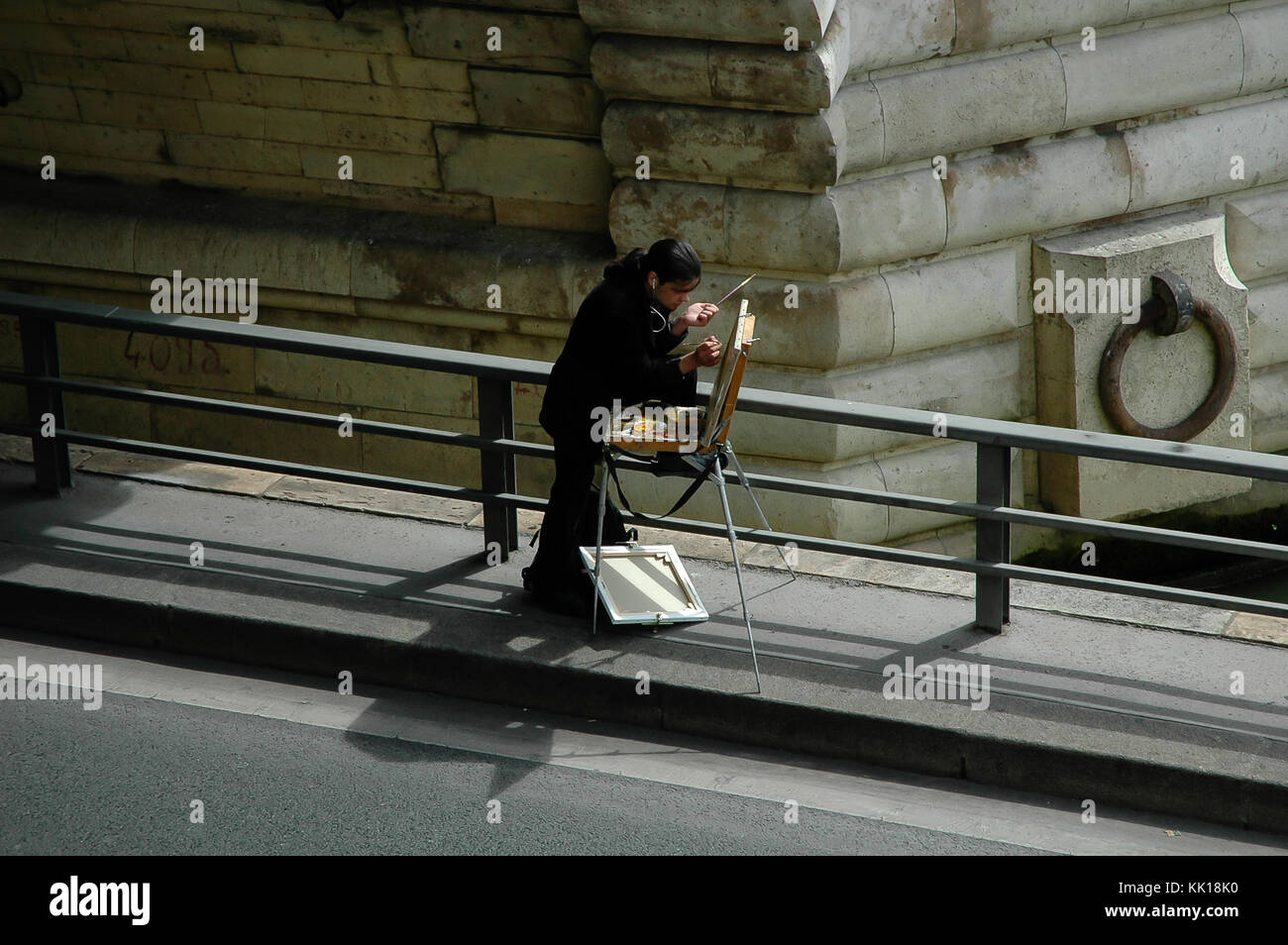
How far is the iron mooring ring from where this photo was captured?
9594 mm

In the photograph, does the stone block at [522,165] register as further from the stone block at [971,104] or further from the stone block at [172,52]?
the stone block at [971,104]

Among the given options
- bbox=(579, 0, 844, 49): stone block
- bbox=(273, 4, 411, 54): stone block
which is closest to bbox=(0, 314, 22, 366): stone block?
bbox=(273, 4, 411, 54): stone block

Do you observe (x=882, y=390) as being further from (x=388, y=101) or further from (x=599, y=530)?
(x=599, y=530)

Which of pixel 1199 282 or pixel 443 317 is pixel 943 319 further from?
pixel 443 317

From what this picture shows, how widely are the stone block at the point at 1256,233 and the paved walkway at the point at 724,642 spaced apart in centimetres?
420

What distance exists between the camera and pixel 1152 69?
9445 mm

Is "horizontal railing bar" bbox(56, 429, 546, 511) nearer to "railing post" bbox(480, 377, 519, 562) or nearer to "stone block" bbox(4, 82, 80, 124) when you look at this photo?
"railing post" bbox(480, 377, 519, 562)

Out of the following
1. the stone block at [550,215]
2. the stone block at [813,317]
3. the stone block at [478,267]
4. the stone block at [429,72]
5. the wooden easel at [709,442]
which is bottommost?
the wooden easel at [709,442]

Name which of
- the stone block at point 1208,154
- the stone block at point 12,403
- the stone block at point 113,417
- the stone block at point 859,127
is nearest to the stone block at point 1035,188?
the stone block at point 1208,154

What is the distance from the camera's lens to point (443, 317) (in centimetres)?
976

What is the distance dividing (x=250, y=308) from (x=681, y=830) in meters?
5.80

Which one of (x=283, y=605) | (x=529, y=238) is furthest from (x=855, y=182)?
(x=283, y=605)

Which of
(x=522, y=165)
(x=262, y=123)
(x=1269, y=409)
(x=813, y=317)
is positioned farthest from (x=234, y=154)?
(x=1269, y=409)

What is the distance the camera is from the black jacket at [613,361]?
600cm
